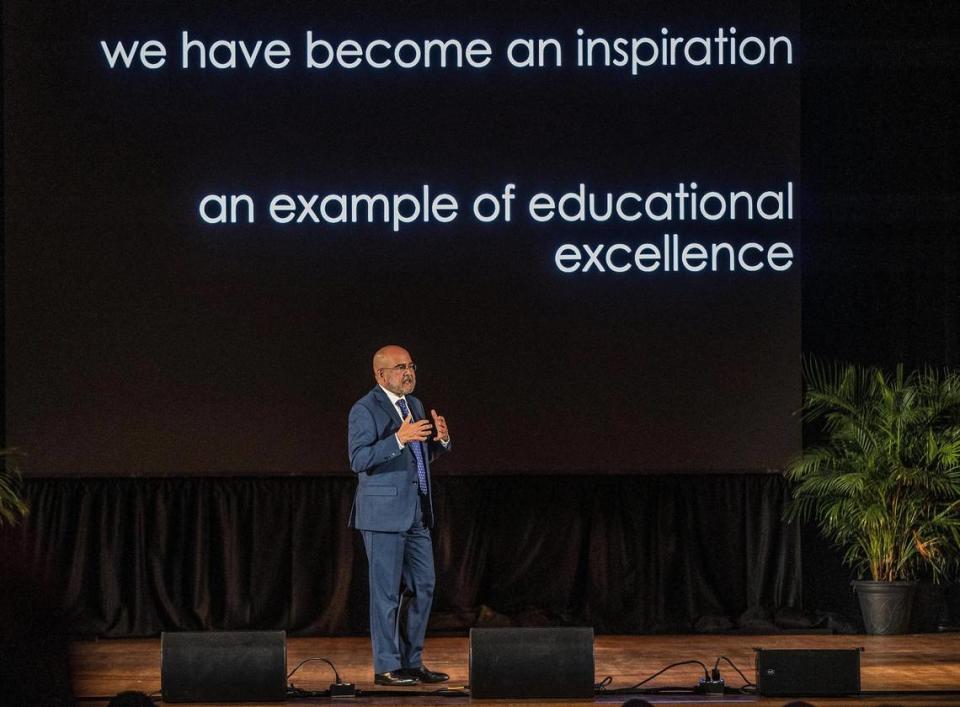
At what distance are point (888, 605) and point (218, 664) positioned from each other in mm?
3879

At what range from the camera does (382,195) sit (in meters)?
6.91

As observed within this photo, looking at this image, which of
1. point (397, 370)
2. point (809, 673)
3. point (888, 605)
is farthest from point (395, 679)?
point (888, 605)

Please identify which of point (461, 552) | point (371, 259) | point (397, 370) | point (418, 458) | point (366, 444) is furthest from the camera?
point (461, 552)

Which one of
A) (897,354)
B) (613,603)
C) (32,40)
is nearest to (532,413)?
(613,603)

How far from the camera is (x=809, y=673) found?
4.75 meters

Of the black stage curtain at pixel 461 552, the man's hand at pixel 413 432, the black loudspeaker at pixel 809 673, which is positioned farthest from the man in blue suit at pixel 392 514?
the black stage curtain at pixel 461 552

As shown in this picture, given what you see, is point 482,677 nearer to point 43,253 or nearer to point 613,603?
point 613,603

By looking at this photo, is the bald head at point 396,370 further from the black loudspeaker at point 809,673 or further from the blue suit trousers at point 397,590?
the black loudspeaker at point 809,673

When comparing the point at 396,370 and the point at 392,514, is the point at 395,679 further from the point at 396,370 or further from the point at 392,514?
the point at 396,370

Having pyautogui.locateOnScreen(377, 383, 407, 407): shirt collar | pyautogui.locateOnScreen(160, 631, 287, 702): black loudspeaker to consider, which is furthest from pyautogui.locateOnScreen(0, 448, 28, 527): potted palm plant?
pyautogui.locateOnScreen(377, 383, 407, 407): shirt collar

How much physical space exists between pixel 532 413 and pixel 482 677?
2378 millimetres

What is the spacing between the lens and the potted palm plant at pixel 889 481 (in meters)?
6.73

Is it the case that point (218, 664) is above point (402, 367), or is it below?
below

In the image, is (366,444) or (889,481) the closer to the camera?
(366,444)
